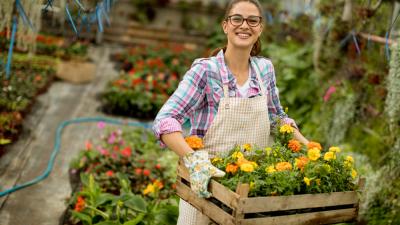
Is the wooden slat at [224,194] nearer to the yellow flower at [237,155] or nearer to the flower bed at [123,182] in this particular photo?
the yellow flower at [237,155]

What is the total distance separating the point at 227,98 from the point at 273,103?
1.27ft

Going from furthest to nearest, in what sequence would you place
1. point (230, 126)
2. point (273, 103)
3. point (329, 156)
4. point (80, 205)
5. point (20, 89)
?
point (20, 89)
point (80, 205)
point (273, 103)
point (230, 126)
point (329, 156)

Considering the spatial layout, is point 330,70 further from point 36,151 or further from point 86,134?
point 36,151

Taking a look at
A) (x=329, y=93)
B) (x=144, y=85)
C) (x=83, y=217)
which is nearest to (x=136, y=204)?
(x=83, y=217)

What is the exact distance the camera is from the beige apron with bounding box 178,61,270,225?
2615 mm

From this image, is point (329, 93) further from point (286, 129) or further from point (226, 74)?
point (226, 74)

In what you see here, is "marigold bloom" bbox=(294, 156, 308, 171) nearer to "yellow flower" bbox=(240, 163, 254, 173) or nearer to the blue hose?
"yellow flower" bbox=(240, 163, 254, 173)

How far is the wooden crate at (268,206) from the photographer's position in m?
2.23

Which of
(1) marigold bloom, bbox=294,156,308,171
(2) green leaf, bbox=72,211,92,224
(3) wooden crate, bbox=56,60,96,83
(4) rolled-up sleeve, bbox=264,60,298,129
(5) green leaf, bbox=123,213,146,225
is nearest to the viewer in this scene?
(1) marigold bloom, bbox=294,156,308,171

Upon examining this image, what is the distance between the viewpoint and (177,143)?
2443mm

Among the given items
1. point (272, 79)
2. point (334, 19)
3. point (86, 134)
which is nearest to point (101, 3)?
point (272, 79)

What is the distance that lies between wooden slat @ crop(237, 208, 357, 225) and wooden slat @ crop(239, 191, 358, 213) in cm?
4

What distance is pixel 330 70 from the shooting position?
22.0 feet

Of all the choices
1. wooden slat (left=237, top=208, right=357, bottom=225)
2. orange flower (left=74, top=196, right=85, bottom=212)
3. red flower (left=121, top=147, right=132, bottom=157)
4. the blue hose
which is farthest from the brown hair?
red flower (left=121, top=147, right=132, bottom=157)
